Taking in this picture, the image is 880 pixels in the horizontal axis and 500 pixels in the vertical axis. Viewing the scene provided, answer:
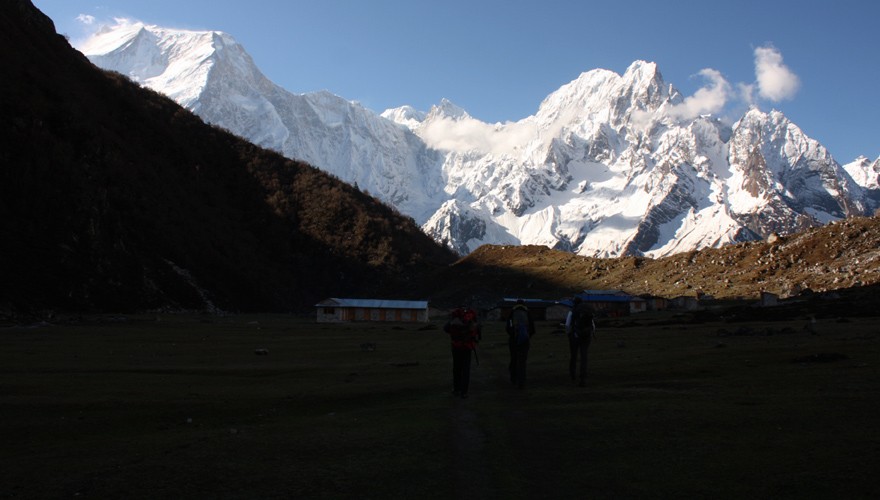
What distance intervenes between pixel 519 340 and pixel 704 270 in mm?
90624

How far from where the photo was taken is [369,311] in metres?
95.6

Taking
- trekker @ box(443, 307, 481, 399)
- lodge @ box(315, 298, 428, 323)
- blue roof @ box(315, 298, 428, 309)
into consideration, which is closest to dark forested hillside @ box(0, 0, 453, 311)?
lodge @ box(315, 298, 428, 323)

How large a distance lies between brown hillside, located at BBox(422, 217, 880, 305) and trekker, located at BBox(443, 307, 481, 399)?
203 feet

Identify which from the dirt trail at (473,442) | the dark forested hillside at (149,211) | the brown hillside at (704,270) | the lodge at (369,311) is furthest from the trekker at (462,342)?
the lodge at (369,311)

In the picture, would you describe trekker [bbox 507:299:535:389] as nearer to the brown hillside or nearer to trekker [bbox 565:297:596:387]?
trekker [bbox 565:297:596:387]

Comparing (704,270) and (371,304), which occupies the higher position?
(704,270)

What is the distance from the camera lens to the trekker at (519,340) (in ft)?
57.2

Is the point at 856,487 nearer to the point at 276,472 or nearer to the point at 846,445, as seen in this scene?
the point at 846,445

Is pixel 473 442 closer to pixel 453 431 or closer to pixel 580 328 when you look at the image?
pixel 453 431

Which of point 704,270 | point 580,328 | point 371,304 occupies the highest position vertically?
point 704,270

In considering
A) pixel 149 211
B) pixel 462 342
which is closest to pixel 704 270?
pixel 149 211

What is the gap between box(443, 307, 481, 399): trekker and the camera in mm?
16109

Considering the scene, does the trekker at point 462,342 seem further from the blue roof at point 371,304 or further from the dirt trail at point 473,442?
the blue roof at point 371,304

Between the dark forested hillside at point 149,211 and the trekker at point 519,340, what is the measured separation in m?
52.4
